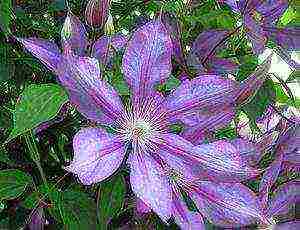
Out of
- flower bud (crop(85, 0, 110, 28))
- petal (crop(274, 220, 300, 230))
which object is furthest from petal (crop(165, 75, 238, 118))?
petal (crop(274, 220, 300, 230))

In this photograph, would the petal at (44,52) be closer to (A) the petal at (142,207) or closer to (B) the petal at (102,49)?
(B) the petal at (102,49)

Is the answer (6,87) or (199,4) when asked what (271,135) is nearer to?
(199,4)

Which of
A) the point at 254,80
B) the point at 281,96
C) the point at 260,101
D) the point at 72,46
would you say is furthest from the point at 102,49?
the point at 281,96

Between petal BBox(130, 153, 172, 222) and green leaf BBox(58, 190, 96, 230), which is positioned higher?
petal BBox(130, 153, 172, 222)

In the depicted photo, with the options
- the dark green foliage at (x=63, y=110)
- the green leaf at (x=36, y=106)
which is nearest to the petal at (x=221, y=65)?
the dark green foliage at (x=63, y=110)

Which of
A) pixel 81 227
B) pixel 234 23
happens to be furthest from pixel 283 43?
pixel 81 227

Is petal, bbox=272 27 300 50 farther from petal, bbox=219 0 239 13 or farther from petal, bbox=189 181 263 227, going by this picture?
petal, bbox=189 181 263 227
